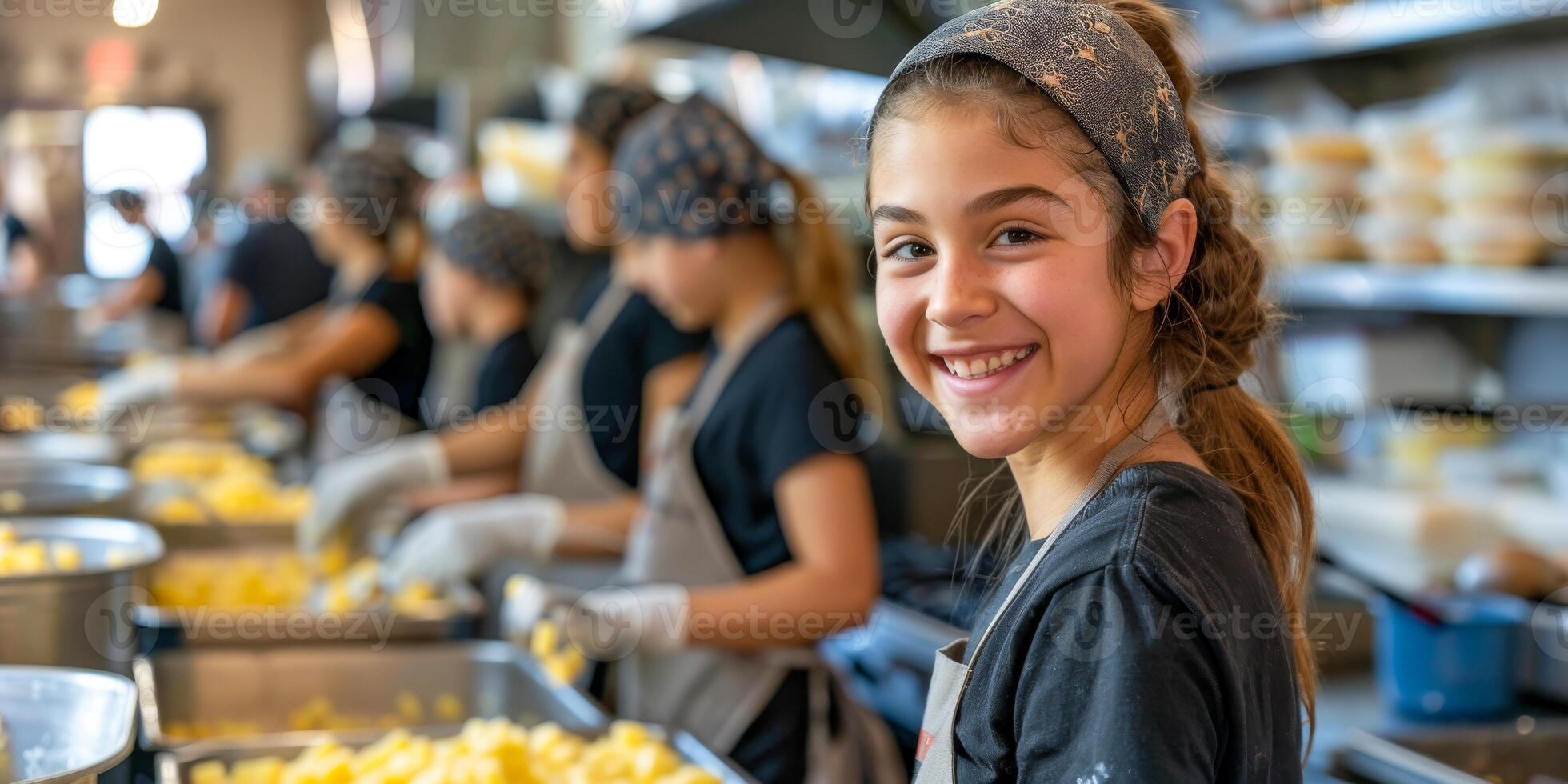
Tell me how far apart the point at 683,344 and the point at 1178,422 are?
1.85 metres

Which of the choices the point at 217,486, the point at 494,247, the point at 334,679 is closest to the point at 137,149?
the point at 217,486

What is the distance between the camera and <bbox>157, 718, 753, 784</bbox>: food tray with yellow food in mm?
1461

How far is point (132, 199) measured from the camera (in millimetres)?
3955

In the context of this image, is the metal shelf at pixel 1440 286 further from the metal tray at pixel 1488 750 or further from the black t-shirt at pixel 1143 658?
the black t-shirt at pixel 1143 658

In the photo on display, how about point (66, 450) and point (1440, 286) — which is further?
point (66, 450)

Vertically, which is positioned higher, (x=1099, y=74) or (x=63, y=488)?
(x=1099, y=74)

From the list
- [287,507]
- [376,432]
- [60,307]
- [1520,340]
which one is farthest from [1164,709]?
[60,307]

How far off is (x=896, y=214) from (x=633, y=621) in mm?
1130

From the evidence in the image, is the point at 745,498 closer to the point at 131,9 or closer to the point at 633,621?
the point at 633,621

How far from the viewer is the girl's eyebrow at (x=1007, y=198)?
2.84 ft

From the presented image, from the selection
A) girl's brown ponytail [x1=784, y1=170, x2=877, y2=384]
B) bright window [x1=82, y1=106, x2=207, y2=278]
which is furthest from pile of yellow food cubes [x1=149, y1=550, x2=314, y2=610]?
bright window [x1=82, y1=106, x2=207, y2=278]

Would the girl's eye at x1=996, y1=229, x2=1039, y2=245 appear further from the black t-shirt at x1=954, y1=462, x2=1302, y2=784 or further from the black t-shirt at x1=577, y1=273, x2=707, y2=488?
the black t-shirt at x1=577, y1=273, x2=707, y2=488

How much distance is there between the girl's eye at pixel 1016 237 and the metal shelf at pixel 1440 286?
3.92 feet

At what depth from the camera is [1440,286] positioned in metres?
2.36
